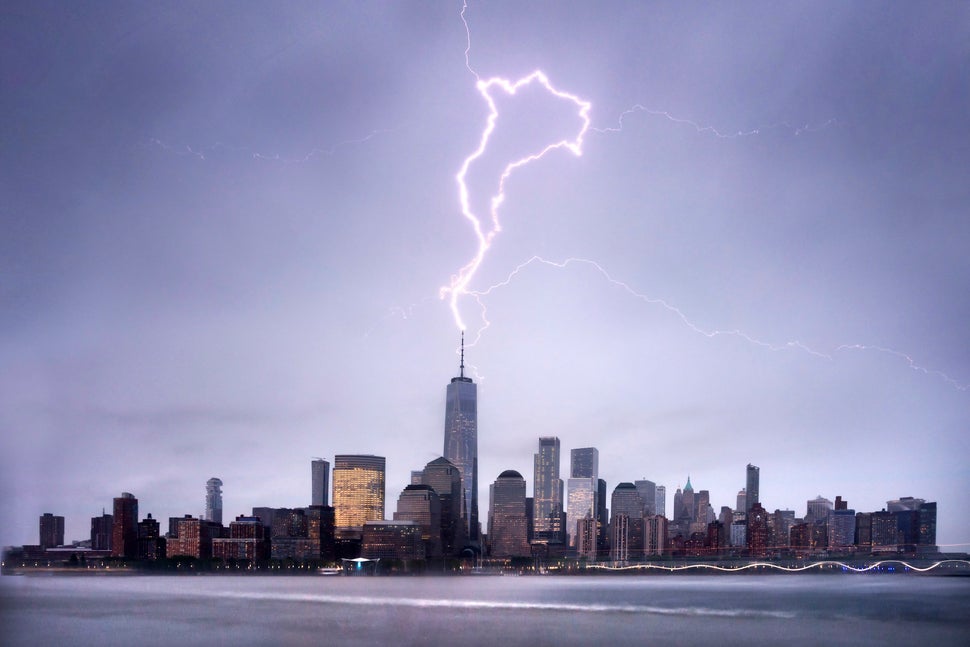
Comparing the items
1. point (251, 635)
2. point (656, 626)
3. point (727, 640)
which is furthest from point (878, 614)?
point (251, 635)

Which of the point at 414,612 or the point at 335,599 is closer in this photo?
the point at 414,612

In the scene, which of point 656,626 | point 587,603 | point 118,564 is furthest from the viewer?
point 118,564

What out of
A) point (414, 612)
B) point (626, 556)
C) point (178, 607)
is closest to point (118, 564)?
point (626, 556)

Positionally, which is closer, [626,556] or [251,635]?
[251,635]

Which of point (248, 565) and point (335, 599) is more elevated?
point (335, 599)

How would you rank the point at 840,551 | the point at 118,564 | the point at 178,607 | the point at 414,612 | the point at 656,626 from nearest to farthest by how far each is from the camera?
1. the point at 656,626
2. the point at 414,612
3. the point at 178,607
4. the point at 118,564
5. the point at 840,551

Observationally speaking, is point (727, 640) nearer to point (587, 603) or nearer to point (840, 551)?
point (587, 603)

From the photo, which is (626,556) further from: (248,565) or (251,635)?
(251,635)

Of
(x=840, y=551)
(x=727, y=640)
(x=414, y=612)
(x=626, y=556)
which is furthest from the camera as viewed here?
(x=626, y=556)

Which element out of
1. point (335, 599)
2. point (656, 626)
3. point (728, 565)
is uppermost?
point (656, 626)
